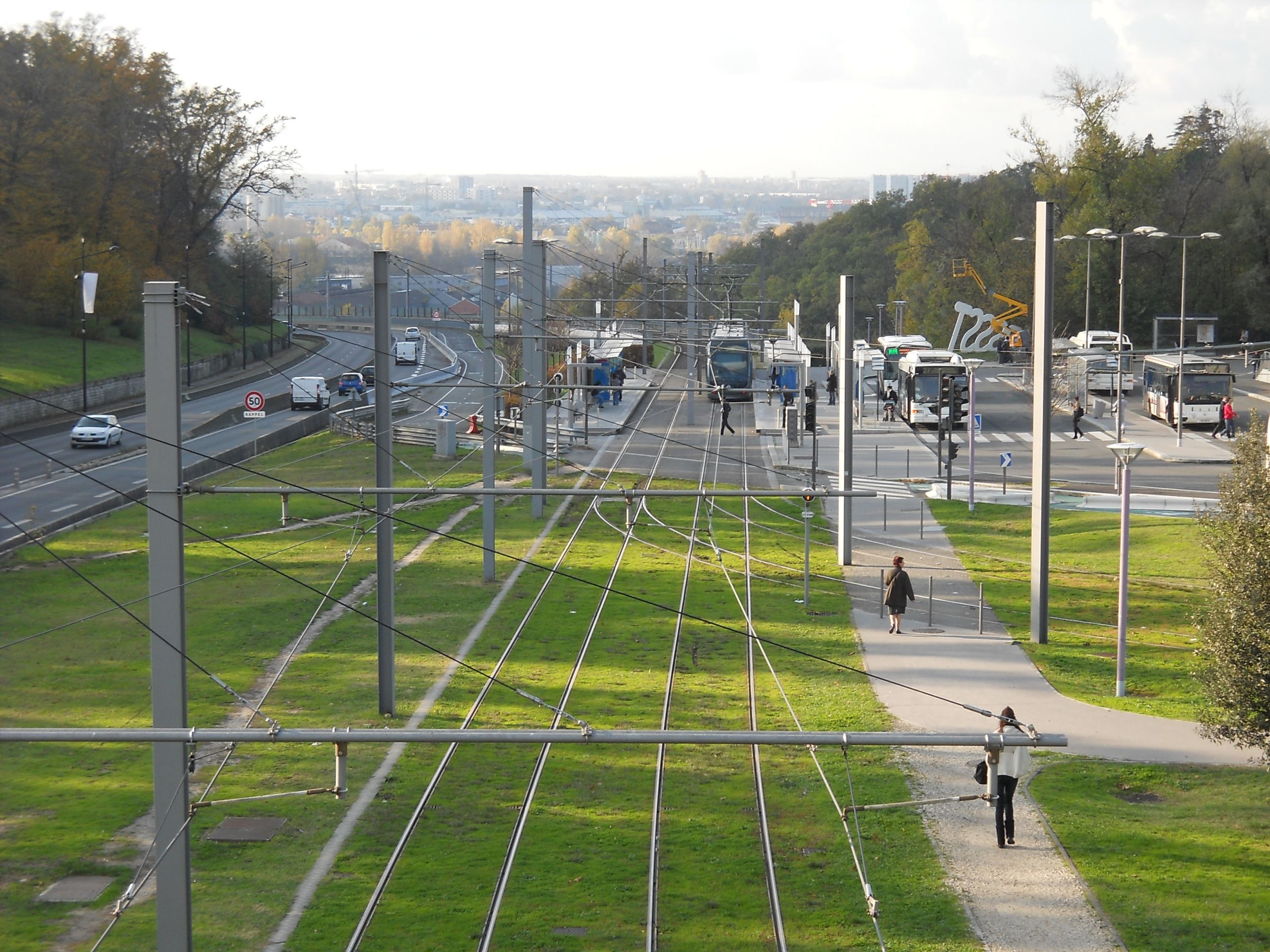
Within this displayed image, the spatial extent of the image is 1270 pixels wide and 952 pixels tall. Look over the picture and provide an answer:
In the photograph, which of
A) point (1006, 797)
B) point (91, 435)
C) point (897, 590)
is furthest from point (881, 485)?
point (1006, 797)

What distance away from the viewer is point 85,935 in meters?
10.7

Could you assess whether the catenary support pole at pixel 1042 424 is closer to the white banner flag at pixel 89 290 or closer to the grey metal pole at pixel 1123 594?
the grey metal pole at pixel 1123 594

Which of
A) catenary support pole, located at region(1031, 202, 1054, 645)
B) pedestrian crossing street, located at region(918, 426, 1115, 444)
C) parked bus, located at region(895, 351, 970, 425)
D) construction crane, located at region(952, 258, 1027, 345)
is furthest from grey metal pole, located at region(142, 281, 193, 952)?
construction crane, located at region(952, 258, 1027, 345)

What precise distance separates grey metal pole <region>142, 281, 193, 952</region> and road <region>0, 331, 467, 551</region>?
433 inches

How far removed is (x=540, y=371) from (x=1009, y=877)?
1877cm

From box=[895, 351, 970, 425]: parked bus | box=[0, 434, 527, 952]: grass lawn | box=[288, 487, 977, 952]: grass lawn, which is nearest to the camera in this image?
box=[288, 487, 977, 952]: grass lawn

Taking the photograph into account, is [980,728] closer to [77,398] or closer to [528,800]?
[528,800]

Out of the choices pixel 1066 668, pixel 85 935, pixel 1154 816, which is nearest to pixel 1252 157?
pixel 1066 668

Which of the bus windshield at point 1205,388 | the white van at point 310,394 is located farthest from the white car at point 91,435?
the bus windshield at point 1205,388

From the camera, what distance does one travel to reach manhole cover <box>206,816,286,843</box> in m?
12.9

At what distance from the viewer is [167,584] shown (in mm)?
9555

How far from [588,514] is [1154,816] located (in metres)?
20.4

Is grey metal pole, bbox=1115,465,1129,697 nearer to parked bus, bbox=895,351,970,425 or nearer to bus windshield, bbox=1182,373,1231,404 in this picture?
bus windshield, bbox=1182,373,1231,404

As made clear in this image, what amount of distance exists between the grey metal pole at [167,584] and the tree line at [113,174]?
45852 millimetres
